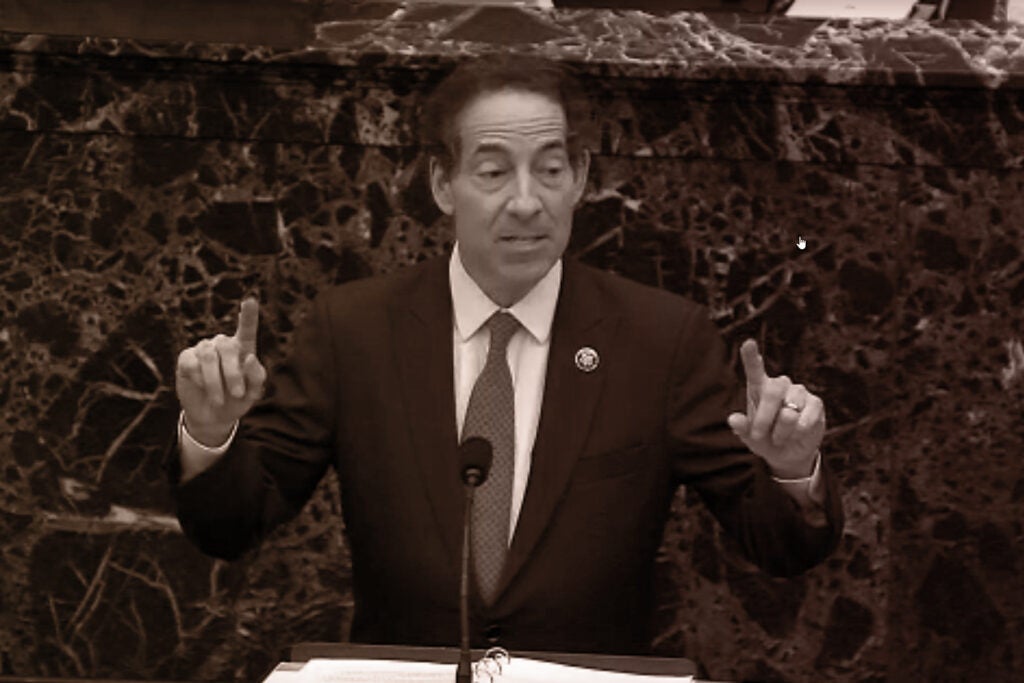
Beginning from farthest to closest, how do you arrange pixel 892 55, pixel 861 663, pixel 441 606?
pixel 861 663 → pixel 892 55 → pixel 441 606

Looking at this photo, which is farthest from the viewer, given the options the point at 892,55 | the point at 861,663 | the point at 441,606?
the point at 861,663

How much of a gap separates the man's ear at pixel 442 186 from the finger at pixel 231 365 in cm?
56

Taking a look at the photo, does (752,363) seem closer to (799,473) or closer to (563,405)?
(799,473)

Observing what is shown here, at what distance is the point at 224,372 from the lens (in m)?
1.79

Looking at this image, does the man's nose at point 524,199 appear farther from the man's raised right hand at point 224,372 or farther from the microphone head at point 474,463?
the microphone head at point 474,463

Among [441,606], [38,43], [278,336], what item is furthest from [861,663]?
[38,43]

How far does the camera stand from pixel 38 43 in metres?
2.69

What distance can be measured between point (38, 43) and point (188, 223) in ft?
1.50

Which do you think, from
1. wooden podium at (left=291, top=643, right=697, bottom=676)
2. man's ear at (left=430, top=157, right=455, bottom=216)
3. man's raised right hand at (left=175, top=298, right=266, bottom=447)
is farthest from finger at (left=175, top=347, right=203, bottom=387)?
man's ear at (left=430, top=157, right=455, bottom=216)

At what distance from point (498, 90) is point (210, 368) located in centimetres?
70

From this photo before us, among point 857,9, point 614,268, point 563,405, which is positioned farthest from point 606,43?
point 563,405

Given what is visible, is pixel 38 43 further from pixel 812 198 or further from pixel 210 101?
pixel 812 198

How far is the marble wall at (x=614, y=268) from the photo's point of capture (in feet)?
8.89

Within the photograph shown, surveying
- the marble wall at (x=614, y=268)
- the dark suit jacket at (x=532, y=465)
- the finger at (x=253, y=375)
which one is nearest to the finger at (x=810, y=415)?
the dark suit jacket at (x=532, y=465)
